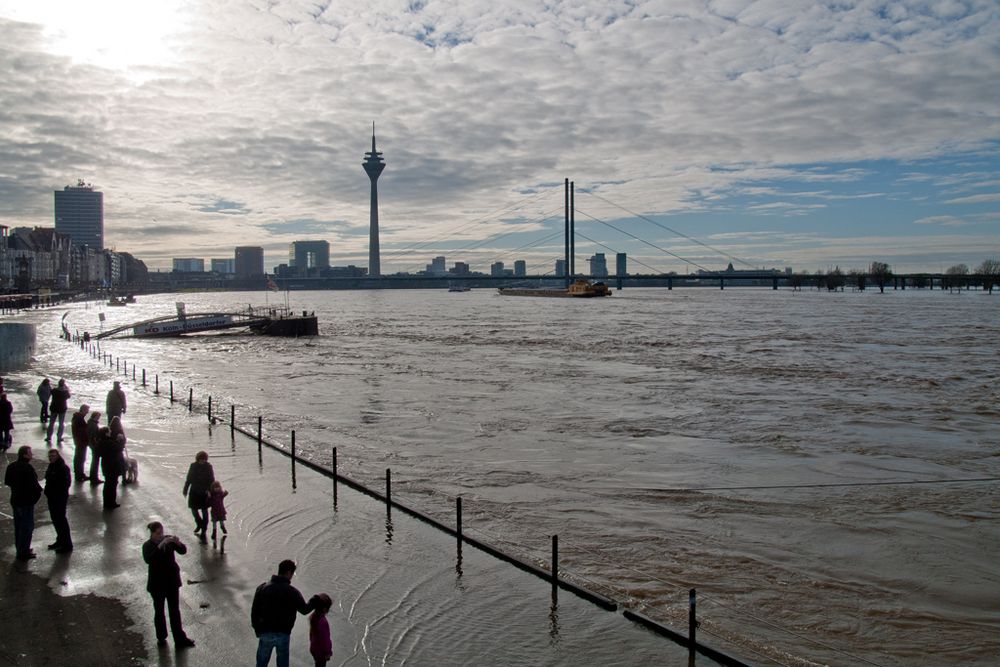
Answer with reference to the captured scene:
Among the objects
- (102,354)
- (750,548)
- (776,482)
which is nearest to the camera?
(750,548)

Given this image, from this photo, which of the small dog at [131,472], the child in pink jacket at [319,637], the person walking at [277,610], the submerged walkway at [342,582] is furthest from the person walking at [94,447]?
the child in pink jacket at [319,637]

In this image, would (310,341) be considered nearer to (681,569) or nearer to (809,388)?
(809,388)

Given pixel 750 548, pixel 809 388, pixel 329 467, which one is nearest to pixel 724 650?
pixel 750 548

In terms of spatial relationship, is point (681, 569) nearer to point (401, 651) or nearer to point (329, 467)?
point (401, 651)

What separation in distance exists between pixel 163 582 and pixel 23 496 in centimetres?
368

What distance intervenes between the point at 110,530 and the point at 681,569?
957 cm

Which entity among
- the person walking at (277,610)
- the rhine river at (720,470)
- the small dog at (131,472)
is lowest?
the rhine river at (720,470)

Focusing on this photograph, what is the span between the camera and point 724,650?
403 inches

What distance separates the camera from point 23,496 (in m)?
11.5

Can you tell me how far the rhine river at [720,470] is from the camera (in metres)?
A: 12.1

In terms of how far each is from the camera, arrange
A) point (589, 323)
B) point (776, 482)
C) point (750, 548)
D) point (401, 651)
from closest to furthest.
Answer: point (401, 651) → point (750, 548) → point (776, 482) → point (589, 323)

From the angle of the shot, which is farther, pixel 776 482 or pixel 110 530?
pixel 776 482

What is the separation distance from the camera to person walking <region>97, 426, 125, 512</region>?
1468 cm

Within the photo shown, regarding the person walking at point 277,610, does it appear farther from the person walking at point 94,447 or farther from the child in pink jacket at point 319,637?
the person walking at point 94,447
